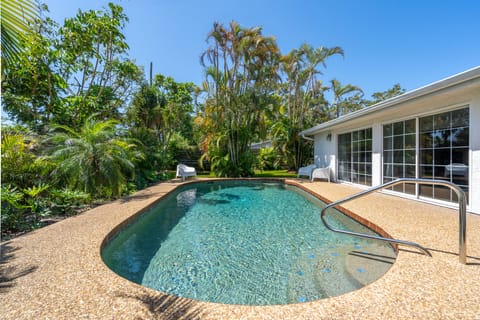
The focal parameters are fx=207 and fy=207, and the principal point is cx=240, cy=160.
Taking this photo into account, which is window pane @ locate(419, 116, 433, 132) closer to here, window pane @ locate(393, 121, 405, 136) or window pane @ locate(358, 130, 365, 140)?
window pane @ locate(393, 121, 405, 136)

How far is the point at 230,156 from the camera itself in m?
12.5

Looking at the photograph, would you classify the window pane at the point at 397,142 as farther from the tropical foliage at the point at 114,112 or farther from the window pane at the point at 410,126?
the tropical foliage at the point at 114,112

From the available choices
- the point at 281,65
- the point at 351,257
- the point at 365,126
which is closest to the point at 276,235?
the point at 351,257

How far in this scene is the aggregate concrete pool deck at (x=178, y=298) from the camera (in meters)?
1.80

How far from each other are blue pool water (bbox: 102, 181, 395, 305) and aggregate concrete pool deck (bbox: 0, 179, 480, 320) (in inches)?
20.8

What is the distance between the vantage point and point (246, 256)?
351cm

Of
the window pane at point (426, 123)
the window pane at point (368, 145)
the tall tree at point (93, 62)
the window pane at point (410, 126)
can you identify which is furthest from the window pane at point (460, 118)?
the tall tree at point (93, 62)

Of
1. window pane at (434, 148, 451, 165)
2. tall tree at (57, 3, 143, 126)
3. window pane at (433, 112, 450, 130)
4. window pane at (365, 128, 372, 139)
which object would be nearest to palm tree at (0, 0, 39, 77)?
window pane at (433, 112, 450, 130)

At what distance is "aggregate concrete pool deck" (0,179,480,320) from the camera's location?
180cm

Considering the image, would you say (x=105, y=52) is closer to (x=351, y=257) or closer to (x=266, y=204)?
(x=266, y=204)

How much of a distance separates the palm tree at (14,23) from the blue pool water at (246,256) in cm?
287

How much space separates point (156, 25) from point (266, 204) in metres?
9.90

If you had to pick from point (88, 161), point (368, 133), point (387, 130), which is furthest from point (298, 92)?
point (88, 161)

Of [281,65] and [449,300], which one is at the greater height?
[281,65]
